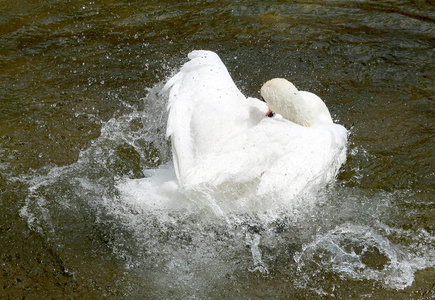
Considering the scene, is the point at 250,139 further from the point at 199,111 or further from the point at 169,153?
the point at 169,153

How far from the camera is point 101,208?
15.0 ft

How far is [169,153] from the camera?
5.25m

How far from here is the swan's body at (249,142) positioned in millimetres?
4078

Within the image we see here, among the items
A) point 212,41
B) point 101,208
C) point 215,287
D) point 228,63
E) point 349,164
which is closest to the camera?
point 215,287

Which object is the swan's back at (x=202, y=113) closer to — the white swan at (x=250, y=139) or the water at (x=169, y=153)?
the white swan at (x=250, y=139)

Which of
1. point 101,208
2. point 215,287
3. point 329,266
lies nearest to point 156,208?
point 101,208

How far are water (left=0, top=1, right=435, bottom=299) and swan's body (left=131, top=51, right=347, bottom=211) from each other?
0.27m

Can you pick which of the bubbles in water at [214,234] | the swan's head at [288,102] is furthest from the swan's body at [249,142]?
the bubbles in water at [214,234]

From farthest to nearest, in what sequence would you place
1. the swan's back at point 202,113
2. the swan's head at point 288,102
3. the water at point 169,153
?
the swan's head at point 288,102 → the swan's back at point 202,113 → the water at point 169,153

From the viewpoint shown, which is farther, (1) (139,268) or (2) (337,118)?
(2) (337,118)

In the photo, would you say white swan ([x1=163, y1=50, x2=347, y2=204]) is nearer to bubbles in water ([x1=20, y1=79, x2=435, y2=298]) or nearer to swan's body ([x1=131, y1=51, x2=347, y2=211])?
swan's body ([x1=131, y1=51, x2=347, y2=211])

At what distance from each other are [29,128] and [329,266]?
3293 mm

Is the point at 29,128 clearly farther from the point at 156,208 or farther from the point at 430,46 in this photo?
the point at 430,46

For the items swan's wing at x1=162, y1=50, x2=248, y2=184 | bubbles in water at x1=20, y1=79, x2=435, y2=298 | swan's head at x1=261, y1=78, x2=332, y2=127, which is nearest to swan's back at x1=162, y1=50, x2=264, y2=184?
swan's wing at x1=162, y1=50, x2=248, y2=184
